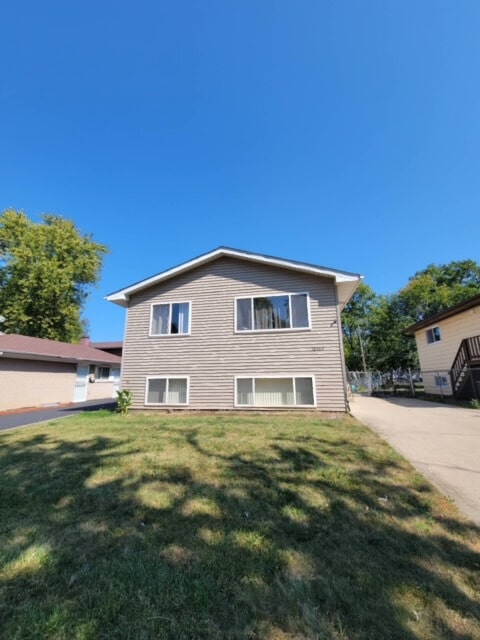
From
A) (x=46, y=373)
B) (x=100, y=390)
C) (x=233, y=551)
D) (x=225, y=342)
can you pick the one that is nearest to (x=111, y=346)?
(x=100, y=390)

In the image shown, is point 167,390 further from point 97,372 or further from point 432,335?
point 432,335

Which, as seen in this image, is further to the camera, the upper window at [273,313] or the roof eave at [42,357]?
the roof eave at [42,357]

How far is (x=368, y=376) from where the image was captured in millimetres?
20219

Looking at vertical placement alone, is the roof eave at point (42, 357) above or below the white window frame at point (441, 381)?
above

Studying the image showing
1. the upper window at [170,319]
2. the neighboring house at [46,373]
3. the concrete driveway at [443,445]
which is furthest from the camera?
the neighboring house at [46,373]

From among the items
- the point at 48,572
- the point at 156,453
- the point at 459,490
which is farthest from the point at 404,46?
the point at 48,572

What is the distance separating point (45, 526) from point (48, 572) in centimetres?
83

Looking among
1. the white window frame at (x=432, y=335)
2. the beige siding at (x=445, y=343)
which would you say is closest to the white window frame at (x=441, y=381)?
the beige siding at (x=445, y=343)

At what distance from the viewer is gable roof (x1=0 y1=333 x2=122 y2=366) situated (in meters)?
13.3

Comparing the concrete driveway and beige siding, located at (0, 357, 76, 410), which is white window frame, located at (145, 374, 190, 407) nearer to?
the concrete driveway

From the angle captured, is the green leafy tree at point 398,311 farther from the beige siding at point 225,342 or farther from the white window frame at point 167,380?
the white window frame at point 167,380

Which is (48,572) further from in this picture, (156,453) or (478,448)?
(478,448)

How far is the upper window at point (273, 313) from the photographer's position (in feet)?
33.7

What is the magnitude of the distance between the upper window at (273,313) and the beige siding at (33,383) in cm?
1156
